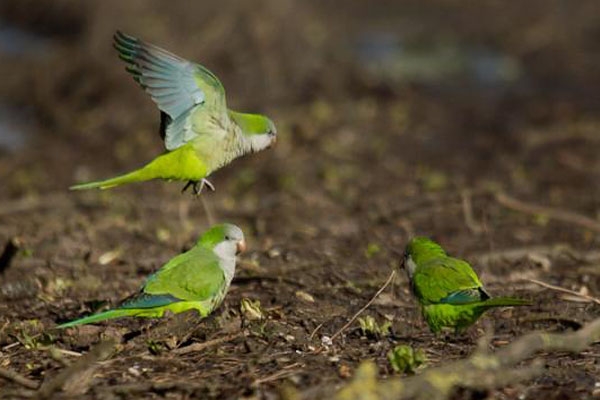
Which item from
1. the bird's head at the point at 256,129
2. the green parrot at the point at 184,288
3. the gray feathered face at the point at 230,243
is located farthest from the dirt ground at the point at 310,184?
the bird's head at the point at 256,129

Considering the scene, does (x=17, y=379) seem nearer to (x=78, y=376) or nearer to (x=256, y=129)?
(x=78, y=376)

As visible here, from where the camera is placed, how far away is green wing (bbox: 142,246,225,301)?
5734 mm

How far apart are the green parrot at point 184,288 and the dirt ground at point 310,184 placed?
114mm

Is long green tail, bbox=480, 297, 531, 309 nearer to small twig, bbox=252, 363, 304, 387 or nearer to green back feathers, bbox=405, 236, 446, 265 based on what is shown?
green back feathers, bbox=405, 236, 446, 265

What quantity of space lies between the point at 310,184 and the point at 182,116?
5401 millimetres

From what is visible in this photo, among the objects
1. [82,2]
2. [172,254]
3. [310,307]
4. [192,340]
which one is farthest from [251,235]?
[82,2]

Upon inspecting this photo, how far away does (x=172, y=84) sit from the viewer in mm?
5867

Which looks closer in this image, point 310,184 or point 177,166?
point 177,166

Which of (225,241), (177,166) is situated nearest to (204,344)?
(225,241)

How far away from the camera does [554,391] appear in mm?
5000

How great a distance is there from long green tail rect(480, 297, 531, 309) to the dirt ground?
0.35 meters

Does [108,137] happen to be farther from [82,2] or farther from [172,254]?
[172,254]

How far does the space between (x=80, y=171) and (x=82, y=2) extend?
5.87 m

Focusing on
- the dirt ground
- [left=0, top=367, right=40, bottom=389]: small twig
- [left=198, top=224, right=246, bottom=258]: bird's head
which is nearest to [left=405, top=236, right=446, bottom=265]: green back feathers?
the dirt ground
